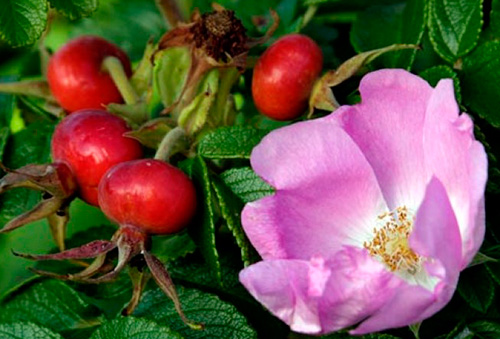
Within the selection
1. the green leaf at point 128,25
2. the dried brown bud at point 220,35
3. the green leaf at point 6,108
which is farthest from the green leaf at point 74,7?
the green leaf at point 128,25

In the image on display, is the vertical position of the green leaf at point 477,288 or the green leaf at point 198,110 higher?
the green leaf at point 198,110

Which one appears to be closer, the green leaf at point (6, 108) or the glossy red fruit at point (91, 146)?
the glossy red fruit at point (91, 146)

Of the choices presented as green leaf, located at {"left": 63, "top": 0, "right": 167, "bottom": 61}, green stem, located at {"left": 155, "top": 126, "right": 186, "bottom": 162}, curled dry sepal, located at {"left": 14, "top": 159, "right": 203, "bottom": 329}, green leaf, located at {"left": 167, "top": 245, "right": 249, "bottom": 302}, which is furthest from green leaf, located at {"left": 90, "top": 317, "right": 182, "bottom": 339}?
green leaf, located at {"left": 63, "top": 0, "right": 167, "bottom": 61}

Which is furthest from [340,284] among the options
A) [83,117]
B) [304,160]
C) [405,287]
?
[83,117]

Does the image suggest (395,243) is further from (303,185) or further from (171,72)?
(171,72)

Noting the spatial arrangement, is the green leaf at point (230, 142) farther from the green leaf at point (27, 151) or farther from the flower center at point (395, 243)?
the green leaf at point (27, 151)

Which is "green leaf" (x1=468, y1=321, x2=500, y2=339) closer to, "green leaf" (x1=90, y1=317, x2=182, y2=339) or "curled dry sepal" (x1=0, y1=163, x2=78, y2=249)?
"green leaf" (x1=90, y1=317, x2=182, y2=339)

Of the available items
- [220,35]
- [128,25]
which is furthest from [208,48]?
[128,25]
